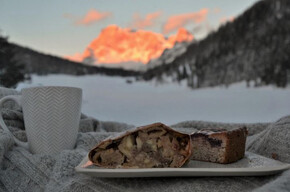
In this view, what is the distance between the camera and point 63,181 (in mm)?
420

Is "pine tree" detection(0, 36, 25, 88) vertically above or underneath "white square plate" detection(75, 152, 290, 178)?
above

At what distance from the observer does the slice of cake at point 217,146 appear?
18.1 inches

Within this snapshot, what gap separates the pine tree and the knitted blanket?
1480 millimetres

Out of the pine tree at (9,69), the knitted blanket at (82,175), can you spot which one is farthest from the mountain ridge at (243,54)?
the knitted blanket at (82,175)

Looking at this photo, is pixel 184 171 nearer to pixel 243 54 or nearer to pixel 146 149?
pixel 146 149

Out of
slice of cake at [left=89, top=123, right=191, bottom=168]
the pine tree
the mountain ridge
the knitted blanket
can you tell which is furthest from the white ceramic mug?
the pine tree

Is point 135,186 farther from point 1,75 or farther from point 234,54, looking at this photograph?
point 1,75

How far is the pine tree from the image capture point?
2.12 m

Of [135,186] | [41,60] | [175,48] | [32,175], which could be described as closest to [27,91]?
[32,175]

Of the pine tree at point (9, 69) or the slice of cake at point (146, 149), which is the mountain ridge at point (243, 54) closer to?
the pine tree at point (9, 69)

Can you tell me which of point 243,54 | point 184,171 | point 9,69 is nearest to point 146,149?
point 184,171

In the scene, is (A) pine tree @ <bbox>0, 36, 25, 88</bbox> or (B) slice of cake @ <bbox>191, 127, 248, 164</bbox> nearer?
(B) slice of cake @ <bbox>191, 127, 248, 164</bbox>

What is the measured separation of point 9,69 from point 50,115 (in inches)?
72.5

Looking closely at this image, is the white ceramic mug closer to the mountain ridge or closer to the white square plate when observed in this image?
the white square plate
